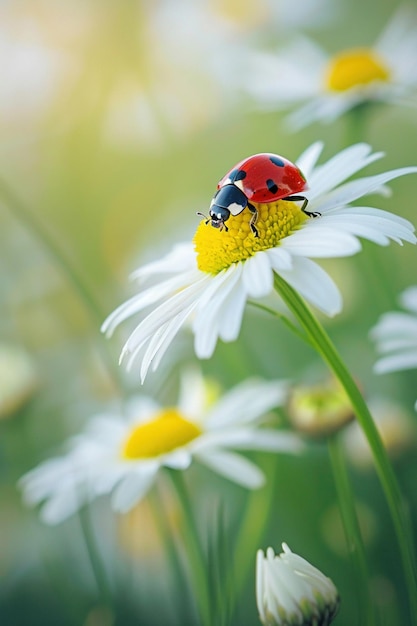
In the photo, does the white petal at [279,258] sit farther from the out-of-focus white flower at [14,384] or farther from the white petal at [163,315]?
the out-of-focus white flower at [14,384]

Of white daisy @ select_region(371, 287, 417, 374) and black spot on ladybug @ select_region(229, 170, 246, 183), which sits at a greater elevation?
black spot on ladybug @ select_region(229, 170, 246, 183)

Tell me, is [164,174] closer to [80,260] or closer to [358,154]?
[80,260]

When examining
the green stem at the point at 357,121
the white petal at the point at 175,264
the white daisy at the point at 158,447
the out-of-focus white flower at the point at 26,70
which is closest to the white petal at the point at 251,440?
the white daisy at the point at 158,447

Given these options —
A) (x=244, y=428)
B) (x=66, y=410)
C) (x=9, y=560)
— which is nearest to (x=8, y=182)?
(x=66, y=410)

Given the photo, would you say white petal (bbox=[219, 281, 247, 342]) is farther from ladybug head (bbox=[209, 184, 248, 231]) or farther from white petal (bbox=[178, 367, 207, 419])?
white petal (bbox=[178, 367, 207, 419])

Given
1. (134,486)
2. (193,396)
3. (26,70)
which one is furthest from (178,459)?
(26,70)

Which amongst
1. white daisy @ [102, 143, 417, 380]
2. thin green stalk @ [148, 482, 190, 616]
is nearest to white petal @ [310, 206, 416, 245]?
white daisy @ [102, 143, 417, 380]

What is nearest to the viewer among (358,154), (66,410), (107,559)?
(358,154)
